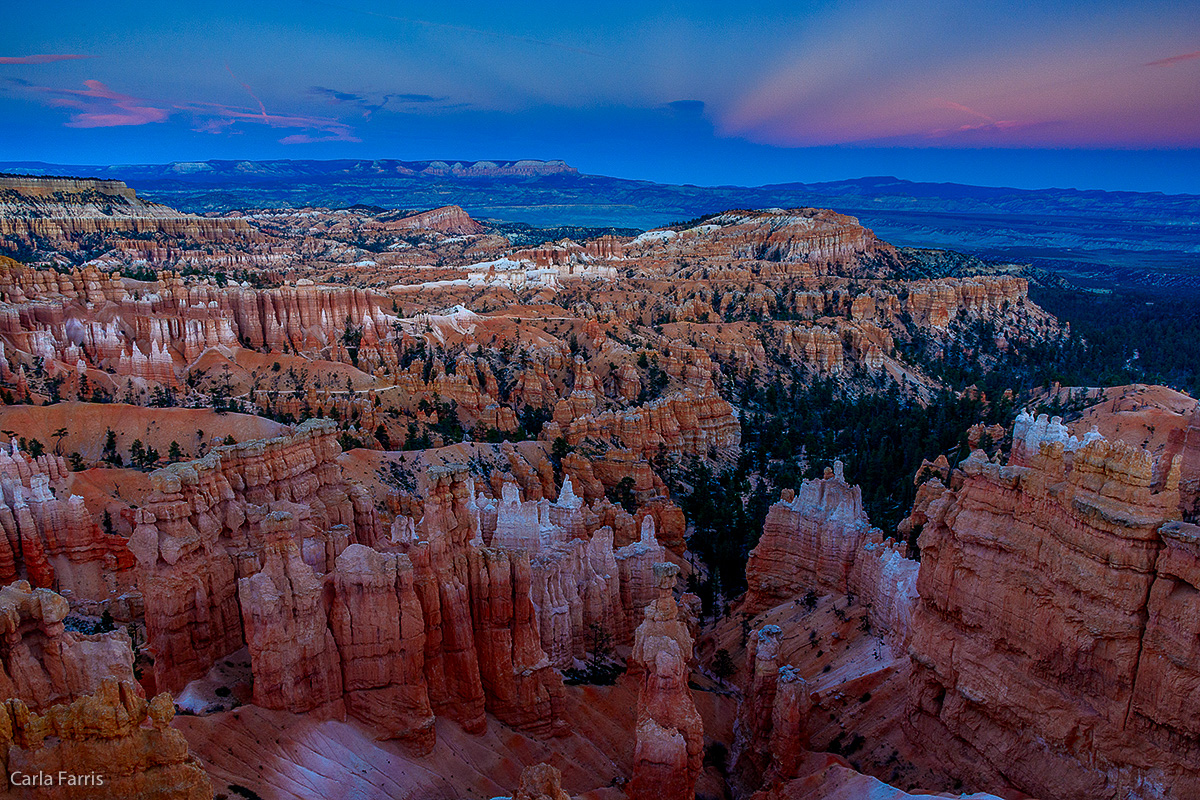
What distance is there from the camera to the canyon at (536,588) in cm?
1295

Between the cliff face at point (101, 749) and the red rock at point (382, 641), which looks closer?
the cliff face at point (101, 749)

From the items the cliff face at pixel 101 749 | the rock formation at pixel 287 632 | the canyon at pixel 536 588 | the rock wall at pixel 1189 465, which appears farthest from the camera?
the rock wall at pixel 1189 465

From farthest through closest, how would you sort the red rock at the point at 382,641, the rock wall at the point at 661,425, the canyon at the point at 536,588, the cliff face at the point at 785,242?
the cliff face at the point at 785,242
the rock wall at the point at 661,425
the red rock at the point at 382,641
the canyon at the point at 536,588

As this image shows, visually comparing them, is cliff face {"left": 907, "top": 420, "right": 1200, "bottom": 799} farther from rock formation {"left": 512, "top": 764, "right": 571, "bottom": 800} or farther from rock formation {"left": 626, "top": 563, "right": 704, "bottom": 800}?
rock formation {"left": 512, "top": 764, "right": 571, "bottom": 800}

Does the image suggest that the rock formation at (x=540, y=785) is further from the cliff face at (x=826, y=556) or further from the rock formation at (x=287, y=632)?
the cliff face at (x=826, y=556)

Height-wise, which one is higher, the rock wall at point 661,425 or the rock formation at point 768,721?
the rock formation at point 768,721

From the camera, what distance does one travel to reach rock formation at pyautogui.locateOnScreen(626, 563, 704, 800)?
53.5 ft

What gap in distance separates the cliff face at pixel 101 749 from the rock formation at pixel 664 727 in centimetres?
887

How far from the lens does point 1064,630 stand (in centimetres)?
1370

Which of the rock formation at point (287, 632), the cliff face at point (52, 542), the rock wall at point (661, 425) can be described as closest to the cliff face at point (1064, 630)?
the rock formation at point (287, 632)

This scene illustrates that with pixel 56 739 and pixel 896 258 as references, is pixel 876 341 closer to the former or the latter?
pixel 896 258

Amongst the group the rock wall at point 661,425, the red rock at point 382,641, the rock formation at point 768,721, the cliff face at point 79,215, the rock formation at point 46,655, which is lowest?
the rock wall at point 661,425

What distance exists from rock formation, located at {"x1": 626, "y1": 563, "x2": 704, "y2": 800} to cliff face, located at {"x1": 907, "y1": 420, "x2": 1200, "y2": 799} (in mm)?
5112

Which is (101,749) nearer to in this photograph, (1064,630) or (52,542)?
(1064,630)
